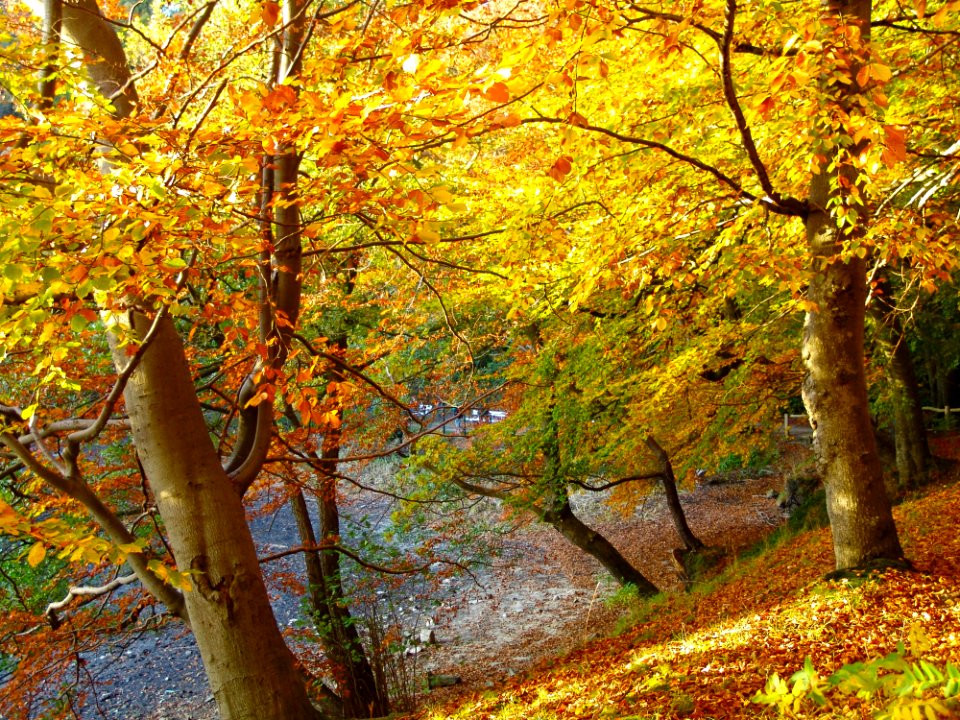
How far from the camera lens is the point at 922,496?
9.99 meters

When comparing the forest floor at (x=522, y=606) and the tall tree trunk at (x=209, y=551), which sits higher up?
the tall tree trunk at (x=209, y=551)

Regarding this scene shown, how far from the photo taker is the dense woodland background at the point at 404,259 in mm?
3221

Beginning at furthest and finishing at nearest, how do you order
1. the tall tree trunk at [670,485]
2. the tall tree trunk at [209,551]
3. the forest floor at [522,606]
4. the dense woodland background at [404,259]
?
the tall tree trunk at [670,485] < the forest floor at [522,606] < the tall tree trunk at [209,551] < the dense woodland background at [404,259]

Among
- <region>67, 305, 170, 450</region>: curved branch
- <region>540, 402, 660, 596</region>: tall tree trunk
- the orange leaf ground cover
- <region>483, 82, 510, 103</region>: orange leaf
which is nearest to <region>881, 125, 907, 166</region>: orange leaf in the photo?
<region>483, 82, 510, 103</region>: orange leaf

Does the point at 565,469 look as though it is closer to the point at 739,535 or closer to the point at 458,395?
the point at 458,395

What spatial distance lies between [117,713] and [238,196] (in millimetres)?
11229

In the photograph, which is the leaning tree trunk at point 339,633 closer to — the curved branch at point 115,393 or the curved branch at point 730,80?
the curved branch at point 115,393

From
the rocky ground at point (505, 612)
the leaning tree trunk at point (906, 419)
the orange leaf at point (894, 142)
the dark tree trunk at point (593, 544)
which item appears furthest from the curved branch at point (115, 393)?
the leaning tree trunk at point (906, 419)

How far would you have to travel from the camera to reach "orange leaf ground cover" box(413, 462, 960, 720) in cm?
391

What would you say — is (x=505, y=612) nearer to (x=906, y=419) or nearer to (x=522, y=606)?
(x=522, y=606)

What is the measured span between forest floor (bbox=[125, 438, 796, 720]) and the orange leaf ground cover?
2721mm

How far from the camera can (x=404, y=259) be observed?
4.37 meters

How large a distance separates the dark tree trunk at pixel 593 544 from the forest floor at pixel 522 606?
1.91ft

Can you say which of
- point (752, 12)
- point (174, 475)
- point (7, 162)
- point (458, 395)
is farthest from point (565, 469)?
point (7, 162)
